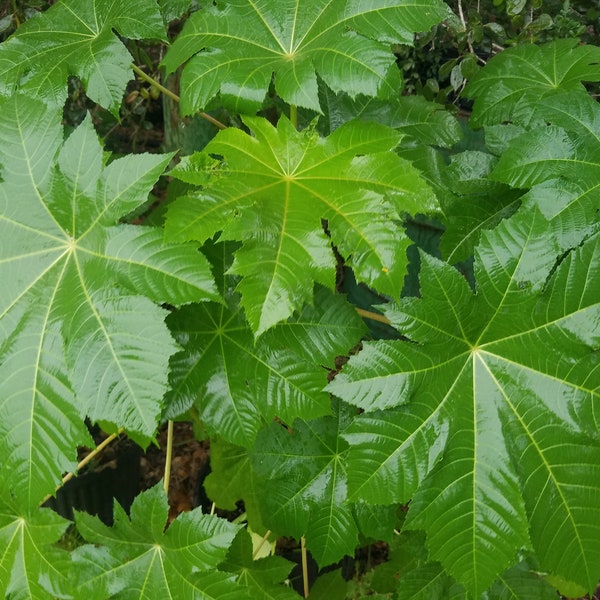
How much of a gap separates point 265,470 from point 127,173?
0.64 m

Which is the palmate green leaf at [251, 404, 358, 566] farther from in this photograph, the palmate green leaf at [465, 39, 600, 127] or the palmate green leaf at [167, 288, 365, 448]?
the palmate green leaf at [465, 39, 600, 127]

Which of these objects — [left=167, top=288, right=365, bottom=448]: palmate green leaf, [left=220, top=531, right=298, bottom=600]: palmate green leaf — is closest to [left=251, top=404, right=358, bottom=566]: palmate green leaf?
[left=220, top=531, right=298, bottom=600]: palmate green leaf

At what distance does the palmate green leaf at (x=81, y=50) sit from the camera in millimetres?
1054

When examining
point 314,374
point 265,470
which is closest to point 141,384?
point 314,374

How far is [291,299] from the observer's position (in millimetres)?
873

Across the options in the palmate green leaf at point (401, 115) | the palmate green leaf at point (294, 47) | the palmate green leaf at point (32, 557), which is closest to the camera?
the palmate green leaf at point (294, 47)

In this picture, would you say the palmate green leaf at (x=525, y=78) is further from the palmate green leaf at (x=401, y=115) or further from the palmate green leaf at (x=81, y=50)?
the palmate green leaf at (x=81, y=50)

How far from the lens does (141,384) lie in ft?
2.91

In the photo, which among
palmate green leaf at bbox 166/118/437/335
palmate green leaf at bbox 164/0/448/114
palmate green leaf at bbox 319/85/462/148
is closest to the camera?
palmate green leaf at bbox 166/118/437/335

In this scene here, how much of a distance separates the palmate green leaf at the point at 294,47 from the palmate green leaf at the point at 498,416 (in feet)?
1.11

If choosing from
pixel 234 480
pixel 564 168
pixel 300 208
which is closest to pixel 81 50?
pixel 300 208

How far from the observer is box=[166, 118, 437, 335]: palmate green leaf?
0.88 m

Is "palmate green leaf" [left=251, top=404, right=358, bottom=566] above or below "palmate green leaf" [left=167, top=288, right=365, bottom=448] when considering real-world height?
below

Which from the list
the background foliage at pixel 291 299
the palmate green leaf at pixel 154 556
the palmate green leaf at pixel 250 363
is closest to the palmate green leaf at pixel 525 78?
the background foliage at pixel 291 299
